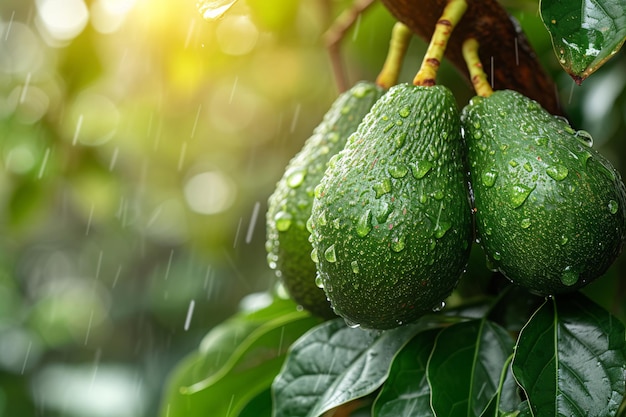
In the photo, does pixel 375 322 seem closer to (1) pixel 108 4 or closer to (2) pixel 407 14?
(2) pixel 407 14

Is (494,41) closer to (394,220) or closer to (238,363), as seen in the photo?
(394,220)

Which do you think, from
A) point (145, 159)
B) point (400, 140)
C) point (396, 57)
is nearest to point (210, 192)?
point (145, 159)

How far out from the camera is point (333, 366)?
105 centimetres

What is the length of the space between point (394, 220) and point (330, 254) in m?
0.08

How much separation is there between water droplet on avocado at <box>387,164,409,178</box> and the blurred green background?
57cm

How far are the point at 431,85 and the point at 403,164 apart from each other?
0.48ft

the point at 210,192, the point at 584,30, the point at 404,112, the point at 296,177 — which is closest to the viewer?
the point at 584,30

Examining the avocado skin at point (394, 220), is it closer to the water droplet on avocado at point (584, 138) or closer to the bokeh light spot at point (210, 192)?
the water droplet on avocado at point (584, 138)

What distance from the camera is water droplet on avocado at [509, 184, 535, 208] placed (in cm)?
82

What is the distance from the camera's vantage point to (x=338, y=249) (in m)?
0.84

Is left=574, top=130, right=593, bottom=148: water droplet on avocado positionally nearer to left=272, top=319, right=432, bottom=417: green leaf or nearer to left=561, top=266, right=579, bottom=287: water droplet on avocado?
left=561, top=266, right=579, bottom=287: water droplet on avocado

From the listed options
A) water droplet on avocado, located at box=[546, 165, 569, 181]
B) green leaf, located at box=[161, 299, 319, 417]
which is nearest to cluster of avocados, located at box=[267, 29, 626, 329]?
water droplet on avocado, located at box=[546, 165, 569, 181]

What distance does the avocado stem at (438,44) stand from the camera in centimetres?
94

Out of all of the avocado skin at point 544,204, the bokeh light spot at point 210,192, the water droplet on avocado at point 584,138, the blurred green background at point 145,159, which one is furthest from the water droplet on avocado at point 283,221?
the bokeh light spot at point 210,192
